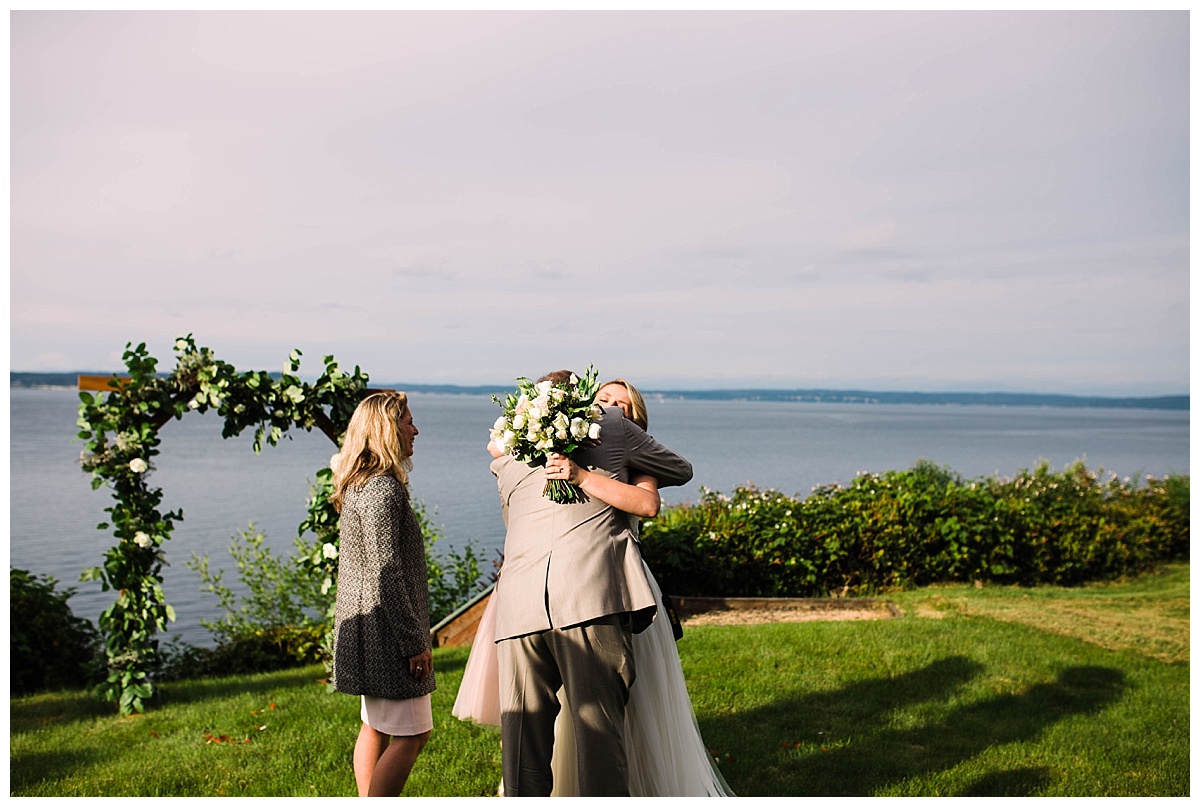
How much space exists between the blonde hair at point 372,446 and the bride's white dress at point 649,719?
31.1 inches

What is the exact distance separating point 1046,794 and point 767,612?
13.8 ft

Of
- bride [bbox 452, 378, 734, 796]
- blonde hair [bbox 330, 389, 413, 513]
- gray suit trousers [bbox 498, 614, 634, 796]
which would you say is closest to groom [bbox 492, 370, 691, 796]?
gray suit trousers [bbox 498, 614, 634, 796]

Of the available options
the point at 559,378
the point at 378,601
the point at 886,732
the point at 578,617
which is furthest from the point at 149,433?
the point at 886,732

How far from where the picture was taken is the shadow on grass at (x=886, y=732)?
197 inches

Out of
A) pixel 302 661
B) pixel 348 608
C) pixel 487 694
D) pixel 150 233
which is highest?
pixel 150 233

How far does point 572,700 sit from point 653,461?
103cm

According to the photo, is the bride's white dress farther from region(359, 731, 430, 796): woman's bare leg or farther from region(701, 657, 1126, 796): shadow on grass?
region(701, 657, 1126, 796): shadow on grass

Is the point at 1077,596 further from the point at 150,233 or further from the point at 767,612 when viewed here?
the point at 150,233

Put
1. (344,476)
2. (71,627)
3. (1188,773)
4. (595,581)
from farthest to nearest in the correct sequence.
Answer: (71,627)
(1188,773)
(344,476)
(595,581)

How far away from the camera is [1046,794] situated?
4.86 meters

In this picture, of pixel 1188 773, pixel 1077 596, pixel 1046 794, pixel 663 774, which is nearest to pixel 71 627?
pixel 663 774

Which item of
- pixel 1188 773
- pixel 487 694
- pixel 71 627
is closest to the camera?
pixel 487 694

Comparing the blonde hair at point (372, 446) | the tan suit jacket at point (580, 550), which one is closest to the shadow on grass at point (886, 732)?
the tan suit jacket at point (580, 550)

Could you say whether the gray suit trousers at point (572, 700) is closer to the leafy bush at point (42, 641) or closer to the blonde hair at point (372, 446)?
the blonde hair at point (372, 446)
